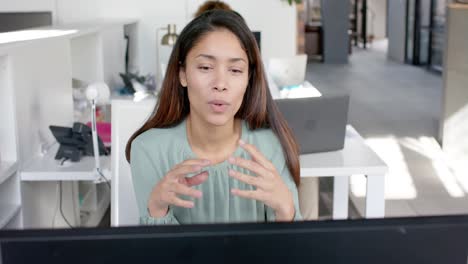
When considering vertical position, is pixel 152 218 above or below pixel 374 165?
above

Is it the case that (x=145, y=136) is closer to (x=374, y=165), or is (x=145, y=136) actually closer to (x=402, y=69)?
(x=374, y=165)

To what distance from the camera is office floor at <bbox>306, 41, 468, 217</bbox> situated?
4.62 m

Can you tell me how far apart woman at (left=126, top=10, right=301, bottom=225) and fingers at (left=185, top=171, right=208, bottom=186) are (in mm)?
265

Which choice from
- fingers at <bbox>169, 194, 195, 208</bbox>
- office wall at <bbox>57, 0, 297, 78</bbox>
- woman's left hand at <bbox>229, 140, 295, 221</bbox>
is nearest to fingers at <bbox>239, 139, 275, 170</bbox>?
woman's left hand at <bbox>229, 140, 295, 221</bbox>

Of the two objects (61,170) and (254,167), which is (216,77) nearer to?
(254,167)

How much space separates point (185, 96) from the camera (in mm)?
1562

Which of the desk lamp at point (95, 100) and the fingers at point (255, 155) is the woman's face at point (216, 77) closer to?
the fingers at point (255, 155)

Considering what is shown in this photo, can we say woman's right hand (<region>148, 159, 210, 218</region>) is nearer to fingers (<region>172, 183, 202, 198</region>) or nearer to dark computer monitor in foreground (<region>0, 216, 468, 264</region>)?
fingers (<region>172, 183, 202, 198</region>)

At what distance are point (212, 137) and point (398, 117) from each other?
6.47 m

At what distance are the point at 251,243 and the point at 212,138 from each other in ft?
3.06

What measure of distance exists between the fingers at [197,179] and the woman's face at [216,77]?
0.95ft

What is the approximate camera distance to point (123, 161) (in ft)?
6.73

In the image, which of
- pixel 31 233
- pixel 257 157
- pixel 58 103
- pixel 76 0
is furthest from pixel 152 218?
pixel 76 0

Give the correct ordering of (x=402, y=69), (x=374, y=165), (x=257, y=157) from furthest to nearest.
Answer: (x=402, y=69) < (x=374, y=165) < (x=257, y=157)
